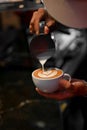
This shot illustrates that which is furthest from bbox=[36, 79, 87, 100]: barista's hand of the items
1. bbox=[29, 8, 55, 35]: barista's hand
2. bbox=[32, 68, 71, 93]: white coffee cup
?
bbox=[29, 8, 55, 35]: barista's hand

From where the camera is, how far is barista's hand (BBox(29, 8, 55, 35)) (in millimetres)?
604

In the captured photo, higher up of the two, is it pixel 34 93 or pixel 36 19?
pixel 36 19

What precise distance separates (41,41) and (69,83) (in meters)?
0.12

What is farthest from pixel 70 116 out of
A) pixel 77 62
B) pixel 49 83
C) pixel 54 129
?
pixel 49 83

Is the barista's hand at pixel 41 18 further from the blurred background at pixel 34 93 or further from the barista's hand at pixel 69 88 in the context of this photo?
the barista's hand at pixel 69 88

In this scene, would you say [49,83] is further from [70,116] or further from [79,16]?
[70,116]

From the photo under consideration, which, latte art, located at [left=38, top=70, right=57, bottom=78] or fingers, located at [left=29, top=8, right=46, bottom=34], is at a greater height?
fingers, located at [left=29, top=8, right=46, bottom=34]

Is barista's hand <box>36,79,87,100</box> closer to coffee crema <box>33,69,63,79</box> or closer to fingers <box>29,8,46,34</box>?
coffee crema <box>33,69,63,79</box>

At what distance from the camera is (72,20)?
2.00ft

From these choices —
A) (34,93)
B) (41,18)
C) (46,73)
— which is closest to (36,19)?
(41,18)

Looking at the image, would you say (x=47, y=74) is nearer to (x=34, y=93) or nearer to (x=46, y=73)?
(x=46, y=73)

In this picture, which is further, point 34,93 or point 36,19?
point 34,93

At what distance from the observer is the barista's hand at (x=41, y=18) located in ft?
1.98

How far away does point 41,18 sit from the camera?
23.9 inches
